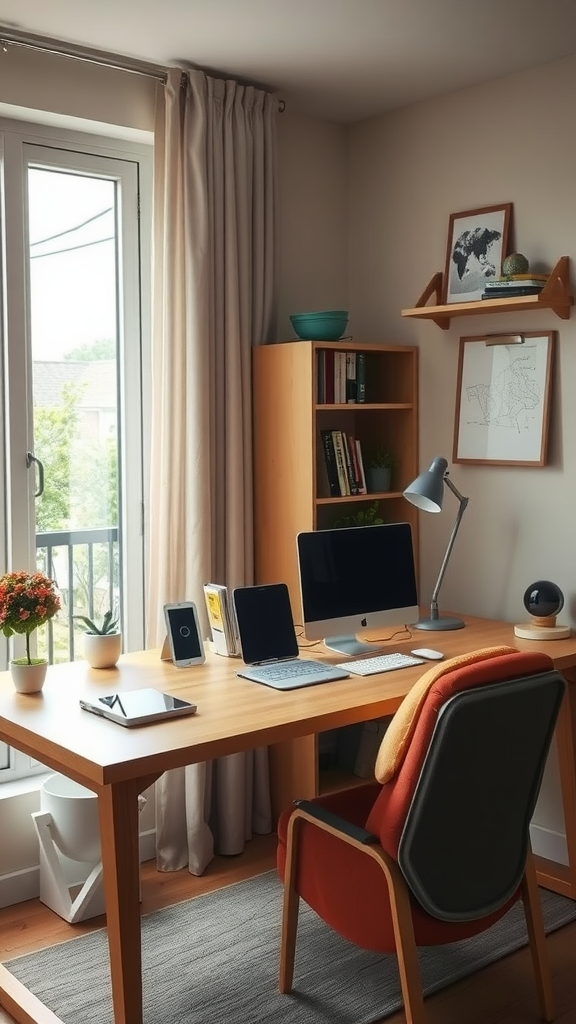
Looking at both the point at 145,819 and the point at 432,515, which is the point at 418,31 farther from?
the point at 145,819

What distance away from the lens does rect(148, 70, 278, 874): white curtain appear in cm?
339

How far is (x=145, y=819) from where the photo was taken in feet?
11.6

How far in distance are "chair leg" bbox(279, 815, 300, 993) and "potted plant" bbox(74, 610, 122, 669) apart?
0.79 meters

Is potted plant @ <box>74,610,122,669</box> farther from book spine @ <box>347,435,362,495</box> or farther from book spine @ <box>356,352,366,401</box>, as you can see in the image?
book spine @ <box>356,352,366,401</box>

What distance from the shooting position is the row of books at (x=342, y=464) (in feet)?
11.9

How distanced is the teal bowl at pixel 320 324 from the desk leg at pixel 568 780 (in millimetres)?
1364

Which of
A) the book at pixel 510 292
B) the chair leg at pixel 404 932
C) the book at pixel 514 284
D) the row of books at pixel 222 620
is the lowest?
the chair leg at pixel 404 932

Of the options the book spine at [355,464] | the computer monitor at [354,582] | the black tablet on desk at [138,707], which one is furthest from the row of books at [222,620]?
the book spine at [355,464]

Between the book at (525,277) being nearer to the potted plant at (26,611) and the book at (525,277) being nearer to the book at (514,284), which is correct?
the book at (514,284)

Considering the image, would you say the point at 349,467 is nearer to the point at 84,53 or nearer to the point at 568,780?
the point at 568,780

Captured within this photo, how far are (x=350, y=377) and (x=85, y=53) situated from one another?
4.36 ft

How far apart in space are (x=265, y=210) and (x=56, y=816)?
210 centimetres

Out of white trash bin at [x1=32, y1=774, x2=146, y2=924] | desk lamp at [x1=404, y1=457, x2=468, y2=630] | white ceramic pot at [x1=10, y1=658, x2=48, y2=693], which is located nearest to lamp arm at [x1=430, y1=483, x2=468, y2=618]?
desk lamp at [x1=404, y1=457, x2=468, y2=630]

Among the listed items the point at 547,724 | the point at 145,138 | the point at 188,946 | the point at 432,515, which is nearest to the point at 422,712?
the point at 547,724
